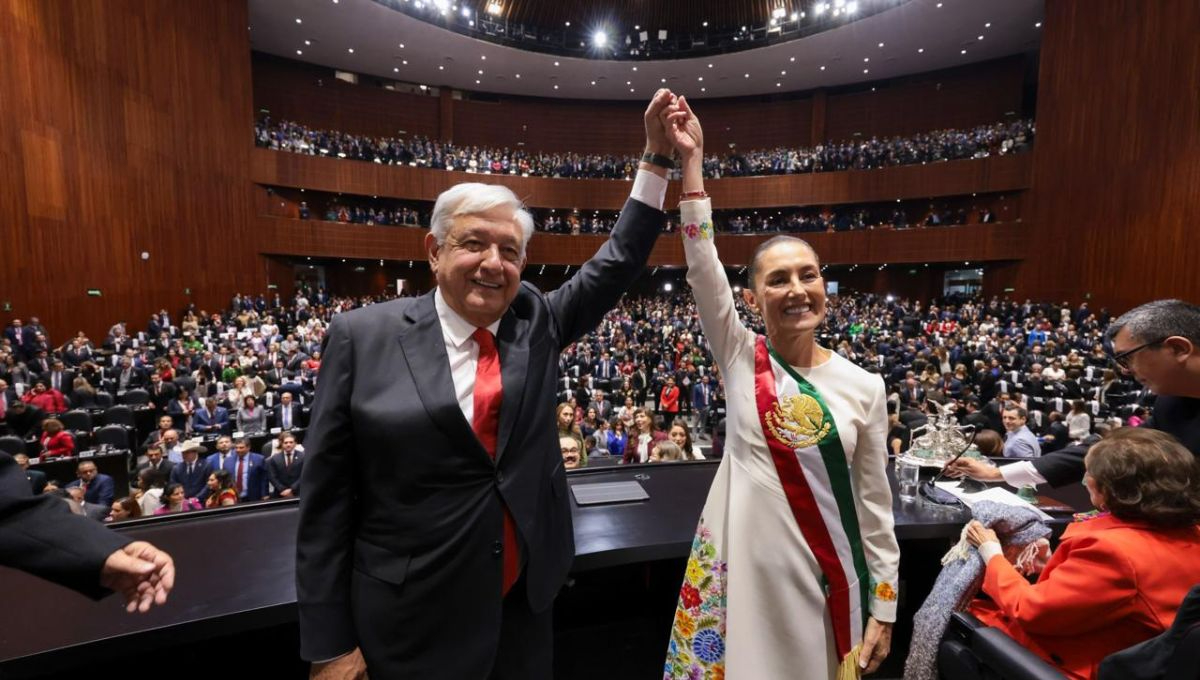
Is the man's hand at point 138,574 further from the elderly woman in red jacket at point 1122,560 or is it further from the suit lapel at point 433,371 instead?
the elderly woman in red jacket at point 1122,560

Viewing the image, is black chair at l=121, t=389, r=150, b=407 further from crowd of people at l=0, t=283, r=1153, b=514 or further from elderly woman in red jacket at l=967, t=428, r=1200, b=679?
elderly woman in red jacket at l=967, t=428, r=1200, b=679

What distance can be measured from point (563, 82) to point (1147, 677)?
2339 centimetres

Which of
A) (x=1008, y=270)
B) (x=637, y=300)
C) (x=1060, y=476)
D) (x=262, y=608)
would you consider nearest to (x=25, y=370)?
(x=262, y=608)

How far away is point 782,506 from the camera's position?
4.33 feet

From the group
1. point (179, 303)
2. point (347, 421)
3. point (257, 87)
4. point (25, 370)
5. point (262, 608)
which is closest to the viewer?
point (347, 421)

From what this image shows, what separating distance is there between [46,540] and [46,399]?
8.23 metres

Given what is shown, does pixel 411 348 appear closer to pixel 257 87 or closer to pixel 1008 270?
pixel 1008 270

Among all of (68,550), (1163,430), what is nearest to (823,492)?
(1163,430)

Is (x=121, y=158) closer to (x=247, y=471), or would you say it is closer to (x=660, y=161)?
(x=247, y=471)

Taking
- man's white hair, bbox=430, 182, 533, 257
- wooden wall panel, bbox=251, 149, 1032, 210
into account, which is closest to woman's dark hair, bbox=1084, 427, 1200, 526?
man's white hair, bbox=430, 182, 533, 257

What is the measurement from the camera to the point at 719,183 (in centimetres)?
2188

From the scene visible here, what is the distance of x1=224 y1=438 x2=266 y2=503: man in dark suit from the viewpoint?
18.1ft

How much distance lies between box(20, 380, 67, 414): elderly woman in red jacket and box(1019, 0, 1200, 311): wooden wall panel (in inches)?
779

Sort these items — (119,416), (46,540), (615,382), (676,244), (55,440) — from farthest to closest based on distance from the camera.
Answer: (676,244) < (615,382) < (119,416) < (55,440) < (46,540)
